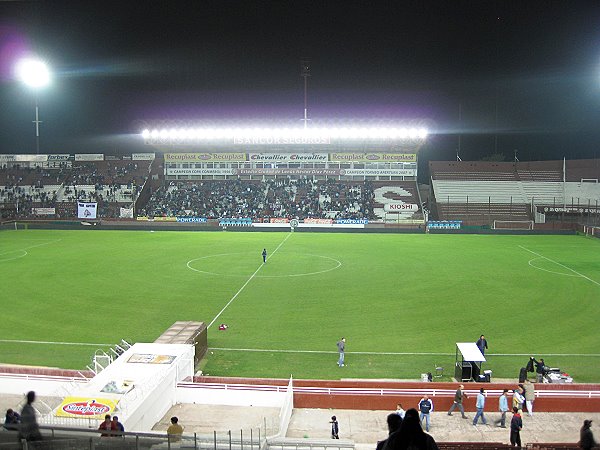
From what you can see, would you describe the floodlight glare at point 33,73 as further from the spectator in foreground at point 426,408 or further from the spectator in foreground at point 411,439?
the spectator in foreground at point 411,439

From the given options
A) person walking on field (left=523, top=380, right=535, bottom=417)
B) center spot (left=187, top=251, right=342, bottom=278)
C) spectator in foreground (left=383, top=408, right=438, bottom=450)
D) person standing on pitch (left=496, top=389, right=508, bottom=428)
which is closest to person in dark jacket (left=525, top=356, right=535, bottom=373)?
person walking on field (left=523, top=380, right=535, bottom=417)

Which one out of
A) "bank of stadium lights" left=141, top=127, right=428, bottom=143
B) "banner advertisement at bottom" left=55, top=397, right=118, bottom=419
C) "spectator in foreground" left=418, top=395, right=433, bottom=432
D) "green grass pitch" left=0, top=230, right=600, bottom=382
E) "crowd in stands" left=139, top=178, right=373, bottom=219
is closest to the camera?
"banner advertisement at bottom" left=55, top=397, right=118, bottom=419

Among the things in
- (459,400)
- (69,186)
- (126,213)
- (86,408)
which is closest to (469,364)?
(459,400)

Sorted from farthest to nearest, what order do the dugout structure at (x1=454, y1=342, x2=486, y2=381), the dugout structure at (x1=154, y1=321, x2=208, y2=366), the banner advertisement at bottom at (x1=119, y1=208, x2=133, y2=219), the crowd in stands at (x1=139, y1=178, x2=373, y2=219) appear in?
the crowd in stands at (x1=139, y1=178, x2=373, y2=219)
the banner advertisement at bottom at (x1=119, y1=208, x2=133, y2=219)
the dugout structure at (x1=154, y1=321, x2=208, y2=366)
the dugout structure at (x1=454, y1=342, x2=486, y2=381)

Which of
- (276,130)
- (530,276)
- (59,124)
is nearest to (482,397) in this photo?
(530,276)

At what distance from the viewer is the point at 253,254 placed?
41.6 m

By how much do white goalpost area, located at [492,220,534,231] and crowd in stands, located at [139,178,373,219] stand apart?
1499 cm

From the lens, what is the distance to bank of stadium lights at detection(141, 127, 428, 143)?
6825 centimetres

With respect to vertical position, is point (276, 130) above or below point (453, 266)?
above

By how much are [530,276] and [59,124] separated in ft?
204

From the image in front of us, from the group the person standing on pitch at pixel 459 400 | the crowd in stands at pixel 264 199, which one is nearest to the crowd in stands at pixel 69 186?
the crowd in stands at pixel 264 199

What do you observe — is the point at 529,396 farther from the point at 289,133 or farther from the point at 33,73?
the point at 289,133

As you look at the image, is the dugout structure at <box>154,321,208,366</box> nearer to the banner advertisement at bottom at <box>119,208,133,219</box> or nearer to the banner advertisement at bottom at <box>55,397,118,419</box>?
the banner advertisement at bottom at <box>55,397,118,419</box>

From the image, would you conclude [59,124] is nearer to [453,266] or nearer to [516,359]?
[453,266]
